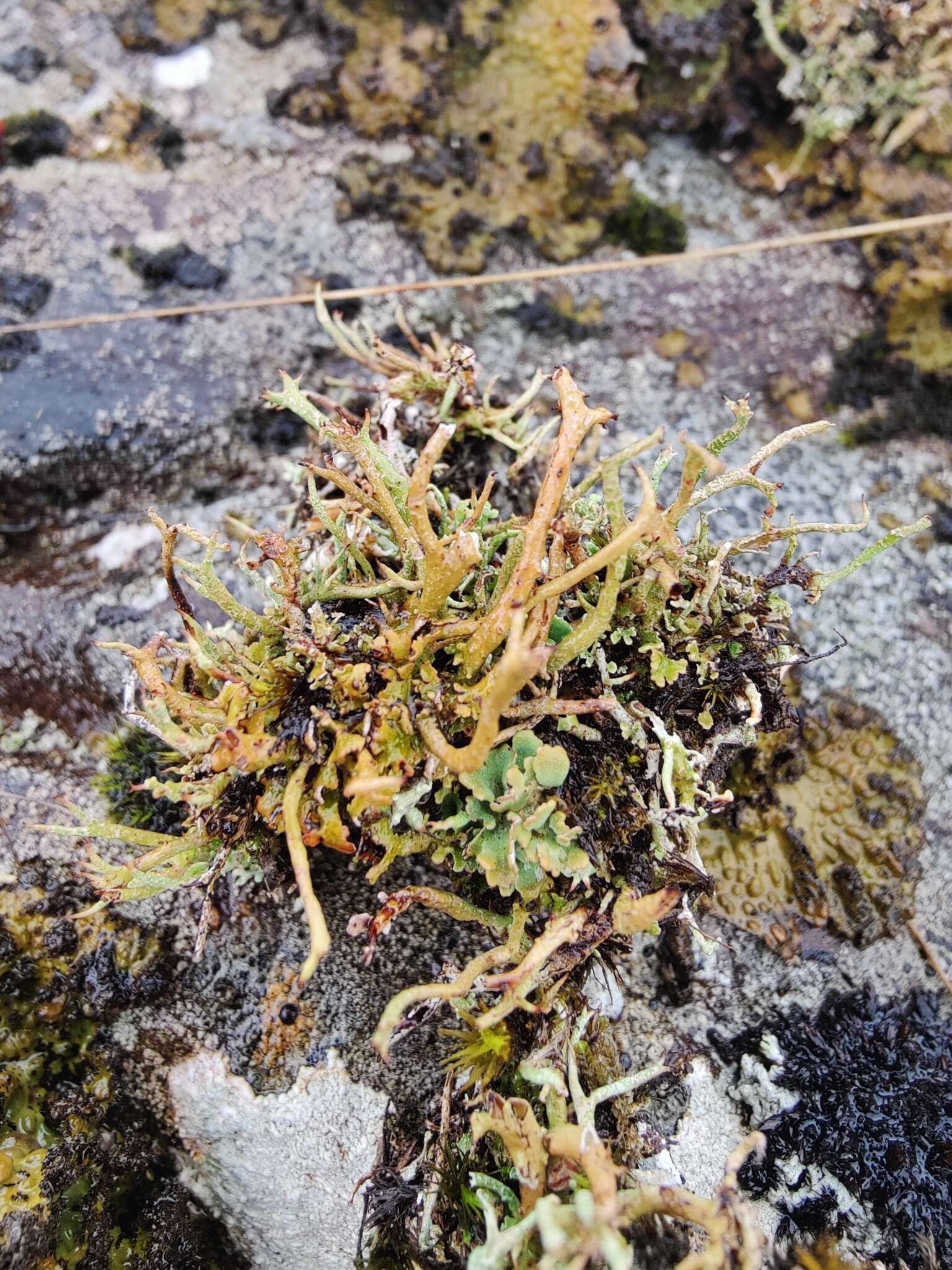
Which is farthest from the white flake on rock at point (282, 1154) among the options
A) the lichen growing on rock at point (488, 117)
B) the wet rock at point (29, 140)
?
the wet rock at point (29, 140)

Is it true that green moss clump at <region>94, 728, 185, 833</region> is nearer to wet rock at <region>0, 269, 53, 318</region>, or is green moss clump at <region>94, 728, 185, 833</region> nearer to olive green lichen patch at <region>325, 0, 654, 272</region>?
wet rock at <region>0, 269, 53, 318</region>

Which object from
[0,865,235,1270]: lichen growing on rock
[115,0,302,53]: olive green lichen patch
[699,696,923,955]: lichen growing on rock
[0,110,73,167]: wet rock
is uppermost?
[115,0,302,53]: olive green lichen patch

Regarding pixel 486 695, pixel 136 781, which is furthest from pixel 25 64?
pixel 486 695

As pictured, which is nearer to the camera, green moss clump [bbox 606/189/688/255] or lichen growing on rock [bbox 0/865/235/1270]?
lichen growing on rock [bbox 0/865/235/1270]

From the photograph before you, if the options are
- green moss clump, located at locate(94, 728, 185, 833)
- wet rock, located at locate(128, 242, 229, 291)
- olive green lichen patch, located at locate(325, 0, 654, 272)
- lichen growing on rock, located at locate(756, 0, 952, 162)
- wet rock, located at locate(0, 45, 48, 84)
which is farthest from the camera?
wet rock, located at locate(0, 45, 48, 84)

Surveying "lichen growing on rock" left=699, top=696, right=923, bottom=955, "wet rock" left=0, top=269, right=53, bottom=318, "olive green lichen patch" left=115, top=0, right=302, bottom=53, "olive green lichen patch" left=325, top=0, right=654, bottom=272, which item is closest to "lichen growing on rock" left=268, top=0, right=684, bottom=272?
"olive green lichen patch" left=325, top=0, right=654, bottom=272

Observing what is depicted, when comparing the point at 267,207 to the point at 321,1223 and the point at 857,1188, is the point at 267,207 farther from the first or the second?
the point at 857,1188

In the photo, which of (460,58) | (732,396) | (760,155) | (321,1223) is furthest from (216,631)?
(760,155)

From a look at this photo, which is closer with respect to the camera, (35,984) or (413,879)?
(413,879)
